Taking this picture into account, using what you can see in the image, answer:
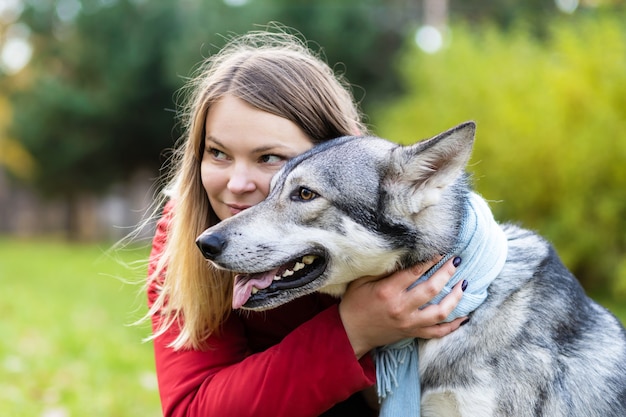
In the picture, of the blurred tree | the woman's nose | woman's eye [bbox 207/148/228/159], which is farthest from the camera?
the blurred tree

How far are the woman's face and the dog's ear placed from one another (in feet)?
1.59

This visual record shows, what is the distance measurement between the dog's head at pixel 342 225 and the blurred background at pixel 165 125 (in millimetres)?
1134

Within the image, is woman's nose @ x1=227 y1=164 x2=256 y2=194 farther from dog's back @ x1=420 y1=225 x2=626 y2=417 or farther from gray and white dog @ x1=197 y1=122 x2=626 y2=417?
dog's back @ x1=420 y1=225 x2=626 y2=417

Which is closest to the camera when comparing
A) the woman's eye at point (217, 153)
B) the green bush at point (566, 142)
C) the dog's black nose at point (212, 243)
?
the dog's black nose at point (212, 243)

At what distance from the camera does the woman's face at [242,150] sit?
8.93ft

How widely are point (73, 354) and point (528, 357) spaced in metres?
4.65

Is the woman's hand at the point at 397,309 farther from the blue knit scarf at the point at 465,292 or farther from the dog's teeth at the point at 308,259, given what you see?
the dog's teeth at the point at 308,259

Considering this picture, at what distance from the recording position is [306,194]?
258 centimetres

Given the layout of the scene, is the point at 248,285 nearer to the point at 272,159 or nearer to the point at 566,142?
the point at 272,159

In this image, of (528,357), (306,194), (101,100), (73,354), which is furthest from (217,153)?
(101,100)

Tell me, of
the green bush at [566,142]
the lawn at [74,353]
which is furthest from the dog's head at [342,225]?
the green bush at [566,142]

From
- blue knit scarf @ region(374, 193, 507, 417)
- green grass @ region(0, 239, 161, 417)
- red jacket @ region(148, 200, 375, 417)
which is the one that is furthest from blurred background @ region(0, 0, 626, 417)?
blue knit scarf @ region(374, 193, 507, 417)

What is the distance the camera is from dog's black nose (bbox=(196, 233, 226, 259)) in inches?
94.0

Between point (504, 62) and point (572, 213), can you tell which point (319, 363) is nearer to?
point (572, 213)
